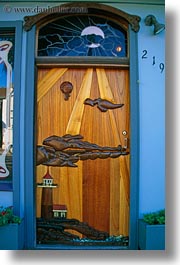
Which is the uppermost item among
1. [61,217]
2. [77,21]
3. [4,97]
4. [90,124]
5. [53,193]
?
[77,21]

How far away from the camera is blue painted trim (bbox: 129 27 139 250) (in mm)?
3314

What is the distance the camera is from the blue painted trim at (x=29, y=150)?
3.30 m

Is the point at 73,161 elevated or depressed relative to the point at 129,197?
elevated

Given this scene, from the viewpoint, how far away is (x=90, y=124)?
3447 mm

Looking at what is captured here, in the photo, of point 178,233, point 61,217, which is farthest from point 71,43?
point 178,233

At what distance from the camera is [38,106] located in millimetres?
3439

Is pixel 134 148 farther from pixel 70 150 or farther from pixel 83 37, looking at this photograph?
pixel 83 37

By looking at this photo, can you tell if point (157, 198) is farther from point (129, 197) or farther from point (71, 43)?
point (71, 43)

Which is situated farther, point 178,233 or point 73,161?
point 73,161

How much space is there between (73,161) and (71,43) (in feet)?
3.88

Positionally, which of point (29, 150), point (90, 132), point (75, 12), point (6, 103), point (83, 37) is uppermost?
point (75, 12)

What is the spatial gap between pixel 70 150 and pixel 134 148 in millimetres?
636

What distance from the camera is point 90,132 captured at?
3.45 m

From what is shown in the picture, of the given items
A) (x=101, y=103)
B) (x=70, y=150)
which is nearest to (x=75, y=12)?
(x=101, y=103)
